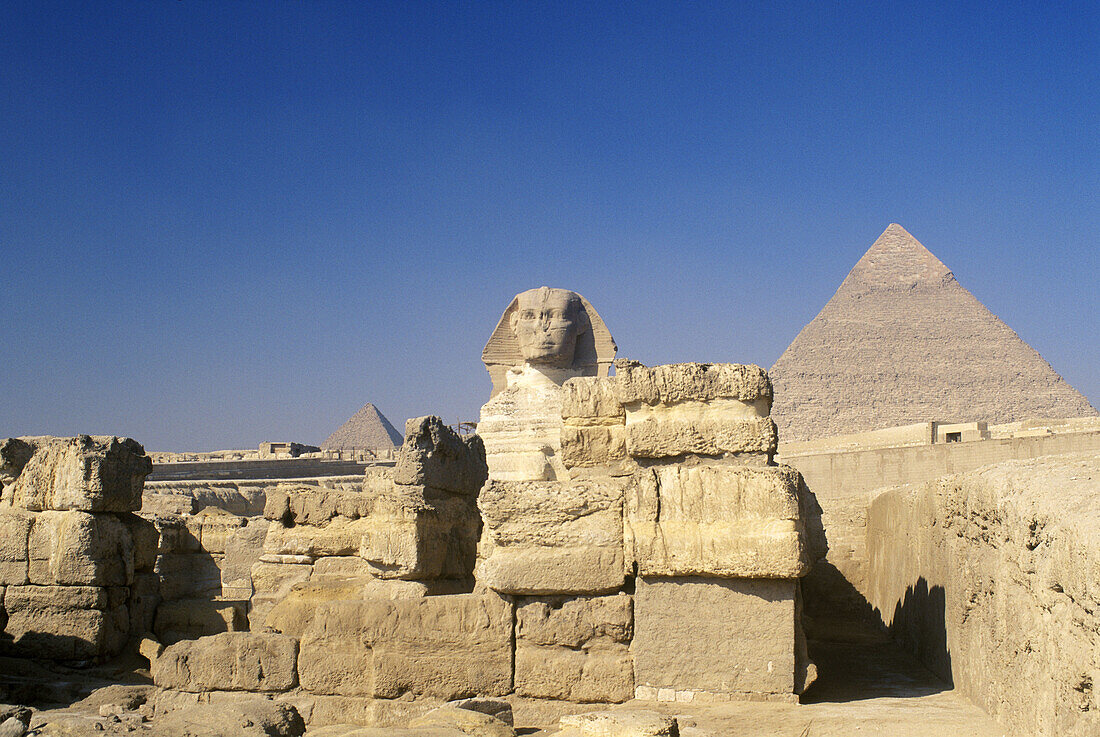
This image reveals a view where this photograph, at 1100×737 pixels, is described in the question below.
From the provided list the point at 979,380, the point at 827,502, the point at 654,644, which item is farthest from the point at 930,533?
the point at 979,380

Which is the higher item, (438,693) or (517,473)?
(517,473)

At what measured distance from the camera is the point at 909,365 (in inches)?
6393

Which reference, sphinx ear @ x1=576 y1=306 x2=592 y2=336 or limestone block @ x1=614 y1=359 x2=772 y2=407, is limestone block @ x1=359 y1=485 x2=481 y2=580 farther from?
sphinx ear @ x1=576 y1=306 x2=592 y2=336

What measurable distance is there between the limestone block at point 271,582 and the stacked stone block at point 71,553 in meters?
0.87

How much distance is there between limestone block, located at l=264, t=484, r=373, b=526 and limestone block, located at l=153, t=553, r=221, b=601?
1748mm

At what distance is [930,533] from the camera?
4586 millimetres

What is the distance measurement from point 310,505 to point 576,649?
8.01 feet

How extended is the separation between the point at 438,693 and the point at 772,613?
4.37 ft

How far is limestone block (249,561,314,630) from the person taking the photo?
585 centimetres

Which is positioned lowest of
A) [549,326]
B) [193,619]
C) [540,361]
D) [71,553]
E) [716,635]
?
[193,619]

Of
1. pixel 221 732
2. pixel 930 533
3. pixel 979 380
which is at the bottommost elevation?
pixel 221 732

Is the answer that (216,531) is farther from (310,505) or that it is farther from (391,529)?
(391,529)

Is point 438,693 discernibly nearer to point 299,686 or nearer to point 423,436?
point 299,686

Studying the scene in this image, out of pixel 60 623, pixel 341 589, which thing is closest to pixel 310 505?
pixel 341 589
